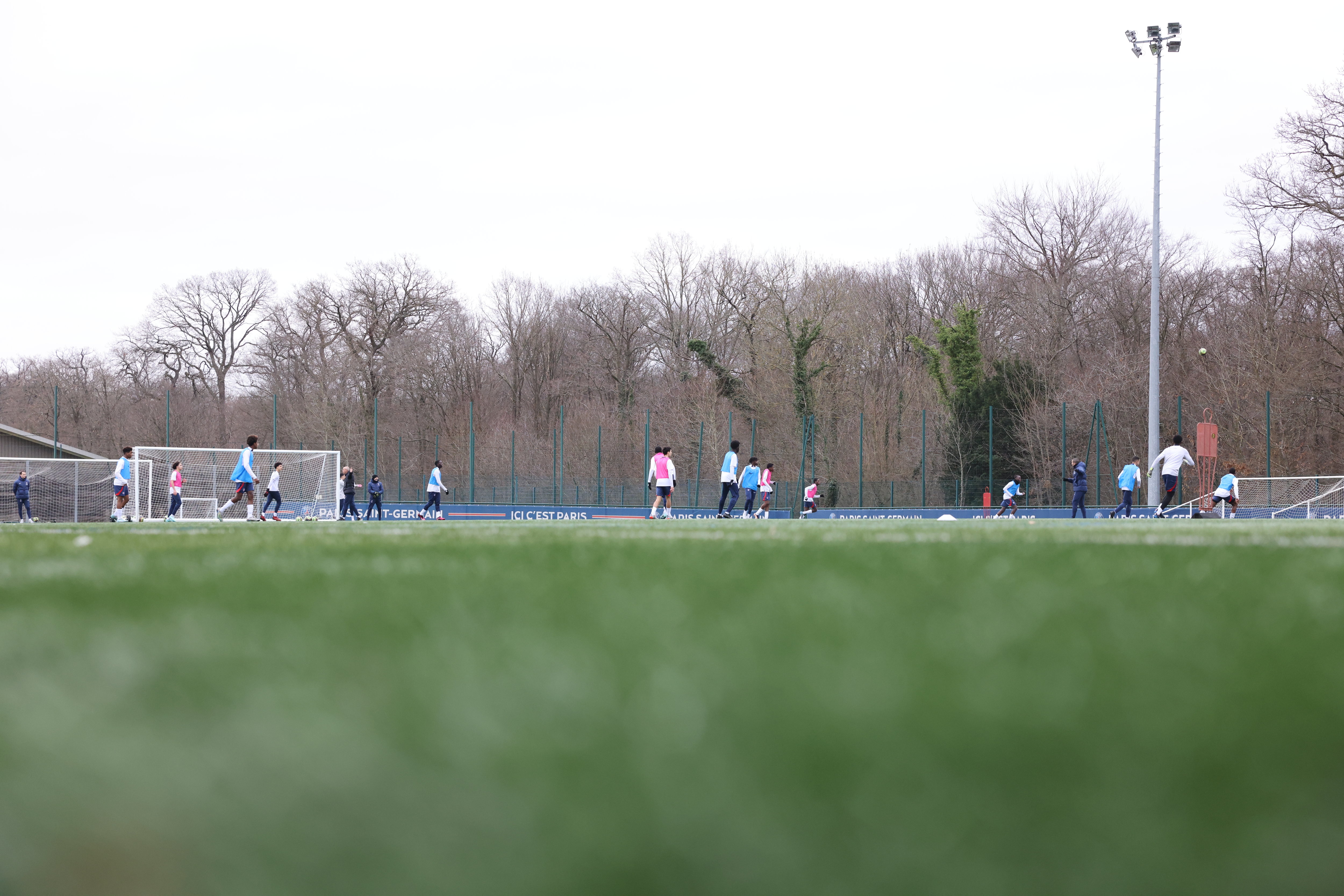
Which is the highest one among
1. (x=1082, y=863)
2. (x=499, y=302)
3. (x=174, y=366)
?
(x=499, y=302)

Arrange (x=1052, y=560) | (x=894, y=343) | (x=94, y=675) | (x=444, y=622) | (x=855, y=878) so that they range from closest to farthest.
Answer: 1. (x=855, y=878)
2. (x=94, y=675)
3. (x=444, y=622)
4. (x=1052, y=560)
5. (x=894, y=343)

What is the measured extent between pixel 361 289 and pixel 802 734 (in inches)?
2210

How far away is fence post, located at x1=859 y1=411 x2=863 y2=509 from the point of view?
3738 cm

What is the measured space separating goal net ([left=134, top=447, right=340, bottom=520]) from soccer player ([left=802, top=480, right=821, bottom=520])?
44.8ft

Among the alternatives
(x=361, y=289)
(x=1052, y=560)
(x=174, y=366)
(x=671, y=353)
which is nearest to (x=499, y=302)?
(x=361, y=289)

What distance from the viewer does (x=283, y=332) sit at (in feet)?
183

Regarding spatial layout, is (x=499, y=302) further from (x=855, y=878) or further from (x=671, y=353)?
(x=855, y=878)

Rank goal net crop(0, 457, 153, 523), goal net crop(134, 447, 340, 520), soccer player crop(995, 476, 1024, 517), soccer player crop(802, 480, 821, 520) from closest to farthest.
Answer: goal net crop(134, 447, 340, 520) → goal net crop(0, 457, 153, 523) → soccer player crop(995, 476, 1024, 517) → soccer player crop(802, 480, 821, 520)

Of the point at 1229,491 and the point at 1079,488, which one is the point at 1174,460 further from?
the point at 1079,488

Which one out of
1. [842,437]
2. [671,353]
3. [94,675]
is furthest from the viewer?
[671,353]

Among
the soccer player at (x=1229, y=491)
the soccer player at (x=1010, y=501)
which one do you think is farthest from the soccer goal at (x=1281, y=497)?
the soccer player at (x=1010, y=501)

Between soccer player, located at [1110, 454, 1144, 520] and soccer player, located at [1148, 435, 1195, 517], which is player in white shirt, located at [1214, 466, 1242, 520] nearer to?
soccer player, located at [1110, 454, 1144, 520]

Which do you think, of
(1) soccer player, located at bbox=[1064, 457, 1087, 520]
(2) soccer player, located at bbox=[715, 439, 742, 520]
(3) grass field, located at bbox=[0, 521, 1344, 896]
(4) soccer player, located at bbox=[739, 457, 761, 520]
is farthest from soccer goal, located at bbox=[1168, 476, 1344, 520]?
(3) grass field, located at bbox=[0, 521, 1344, 896]

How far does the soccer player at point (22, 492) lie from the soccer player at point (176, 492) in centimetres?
329
